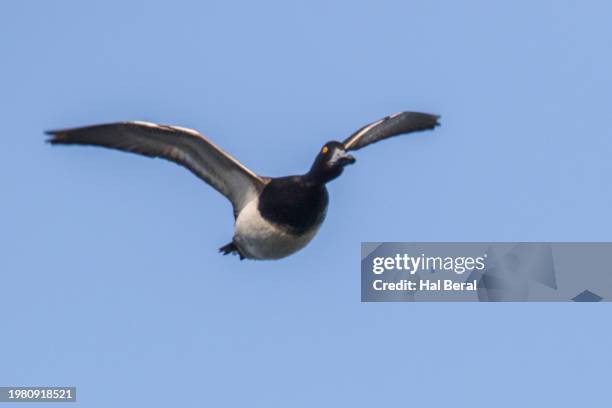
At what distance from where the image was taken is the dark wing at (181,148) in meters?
26.0

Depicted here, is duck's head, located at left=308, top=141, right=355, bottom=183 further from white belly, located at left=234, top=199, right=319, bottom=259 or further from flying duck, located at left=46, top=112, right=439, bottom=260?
white belly, located at left=234, top=199, right=319, bottom=259

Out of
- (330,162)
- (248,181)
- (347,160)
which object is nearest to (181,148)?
(248,181)

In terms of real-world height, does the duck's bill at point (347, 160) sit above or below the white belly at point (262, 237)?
above

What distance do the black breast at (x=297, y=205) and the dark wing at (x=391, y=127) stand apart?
97.5 inches

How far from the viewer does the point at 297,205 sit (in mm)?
26250

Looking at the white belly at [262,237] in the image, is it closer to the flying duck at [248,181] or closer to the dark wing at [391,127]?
the flying duck at [248,181]

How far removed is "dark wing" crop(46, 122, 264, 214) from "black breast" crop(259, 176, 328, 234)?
2.95 ft

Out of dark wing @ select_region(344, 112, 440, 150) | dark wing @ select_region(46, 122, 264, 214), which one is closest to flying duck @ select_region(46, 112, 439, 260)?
dark wing @ select_region(46, 122, 264, 214)

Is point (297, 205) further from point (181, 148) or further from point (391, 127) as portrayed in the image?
point (391, 127)

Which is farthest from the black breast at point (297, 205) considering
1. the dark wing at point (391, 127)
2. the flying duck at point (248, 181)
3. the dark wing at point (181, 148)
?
the dark wing at point (391, 127)

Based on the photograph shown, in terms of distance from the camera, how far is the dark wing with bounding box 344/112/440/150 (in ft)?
94.8

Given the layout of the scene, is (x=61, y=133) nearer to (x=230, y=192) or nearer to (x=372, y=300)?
(x=230, y=192)

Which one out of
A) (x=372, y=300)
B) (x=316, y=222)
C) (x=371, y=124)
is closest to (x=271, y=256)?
(x=316, y=222)

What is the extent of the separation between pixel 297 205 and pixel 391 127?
421 centimetres
